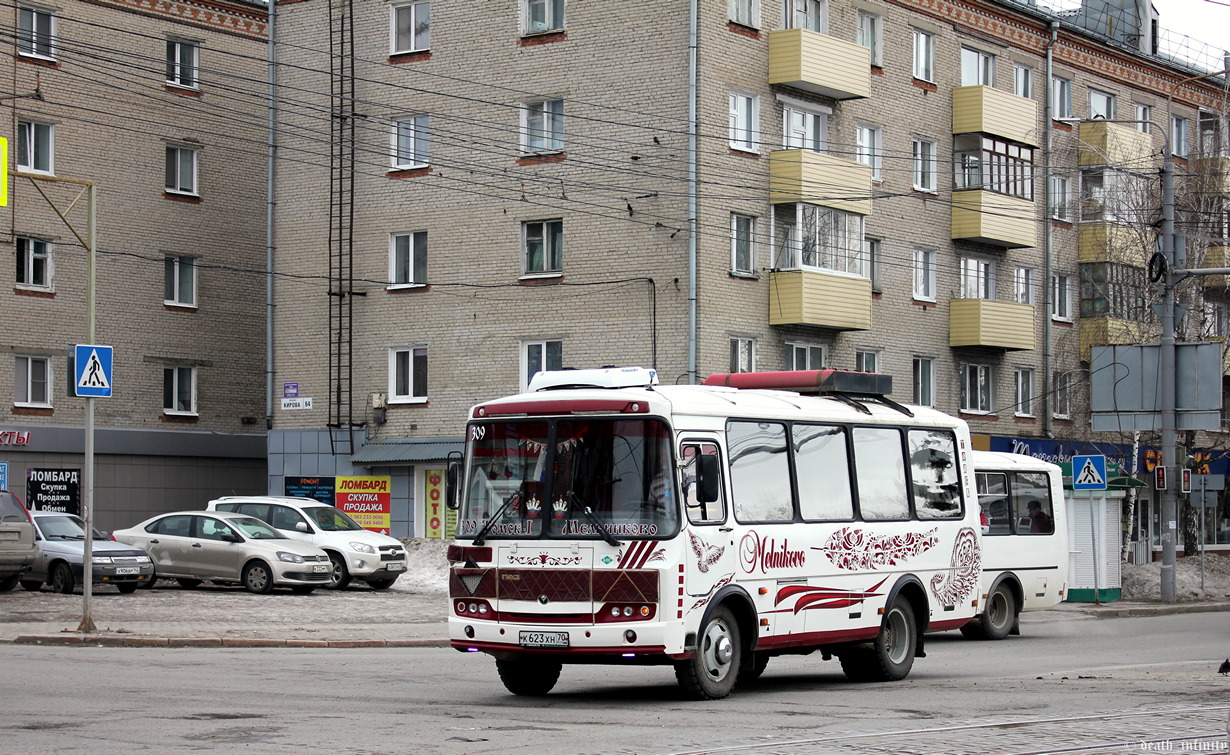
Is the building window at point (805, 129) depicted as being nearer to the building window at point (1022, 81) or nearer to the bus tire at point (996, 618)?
the building window at point (1022, 81)

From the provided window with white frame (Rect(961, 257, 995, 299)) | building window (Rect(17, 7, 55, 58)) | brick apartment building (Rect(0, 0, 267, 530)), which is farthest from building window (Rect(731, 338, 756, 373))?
building window (Rect(17, 7, 55, 58))

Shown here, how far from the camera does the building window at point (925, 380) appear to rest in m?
44.0

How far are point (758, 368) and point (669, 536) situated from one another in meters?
23.8

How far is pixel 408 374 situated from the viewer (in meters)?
41.0

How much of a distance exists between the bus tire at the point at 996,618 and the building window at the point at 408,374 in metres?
18.6

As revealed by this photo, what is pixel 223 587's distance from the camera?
32.4 meters

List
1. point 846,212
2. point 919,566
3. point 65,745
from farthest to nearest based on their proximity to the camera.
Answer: point 846,212, point 919,566, point 65,745

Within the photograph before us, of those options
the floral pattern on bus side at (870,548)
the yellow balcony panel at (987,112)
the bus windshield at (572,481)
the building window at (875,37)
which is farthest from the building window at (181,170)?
the bus windshield at (572,481)

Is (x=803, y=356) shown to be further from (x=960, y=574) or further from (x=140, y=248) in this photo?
(x=960, y=574)

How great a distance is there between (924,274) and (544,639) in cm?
3176

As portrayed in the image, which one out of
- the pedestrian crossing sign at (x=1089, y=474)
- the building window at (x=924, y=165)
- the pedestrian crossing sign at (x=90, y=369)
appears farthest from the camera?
the building window at (x=924, y=165)

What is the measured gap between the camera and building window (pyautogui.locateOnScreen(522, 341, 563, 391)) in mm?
38625

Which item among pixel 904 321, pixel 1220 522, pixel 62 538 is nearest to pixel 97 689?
pixel 62 538

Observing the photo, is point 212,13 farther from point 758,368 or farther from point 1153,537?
point 1153,537
